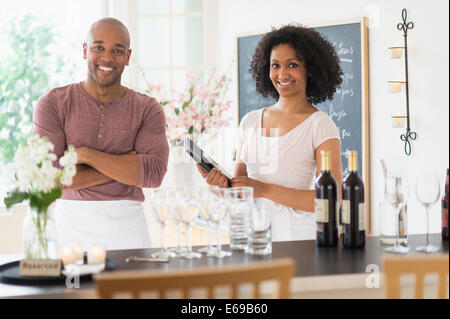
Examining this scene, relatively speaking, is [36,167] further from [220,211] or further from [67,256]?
[220,211]

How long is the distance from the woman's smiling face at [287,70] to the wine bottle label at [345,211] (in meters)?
0.71

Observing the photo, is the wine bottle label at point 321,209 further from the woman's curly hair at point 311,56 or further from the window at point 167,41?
the window at point 167,41

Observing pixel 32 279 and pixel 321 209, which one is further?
pixel 321 209

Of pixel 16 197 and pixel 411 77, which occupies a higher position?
pixel 411 77

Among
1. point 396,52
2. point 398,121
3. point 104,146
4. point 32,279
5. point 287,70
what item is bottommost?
point 32,279

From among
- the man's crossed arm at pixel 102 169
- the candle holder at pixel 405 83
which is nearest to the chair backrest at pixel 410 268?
the man's crossed arm at pixel 102 169

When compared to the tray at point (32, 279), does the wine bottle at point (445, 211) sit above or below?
above

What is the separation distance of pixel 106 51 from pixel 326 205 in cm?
101

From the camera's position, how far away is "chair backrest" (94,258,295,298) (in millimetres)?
1112

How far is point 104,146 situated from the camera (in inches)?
88.9

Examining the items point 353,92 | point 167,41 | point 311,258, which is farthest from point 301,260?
point 167,41

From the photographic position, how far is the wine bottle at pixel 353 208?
68.2 inches

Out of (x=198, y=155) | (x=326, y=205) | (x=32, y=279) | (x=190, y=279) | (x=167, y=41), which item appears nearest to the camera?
(x=190, y=279)

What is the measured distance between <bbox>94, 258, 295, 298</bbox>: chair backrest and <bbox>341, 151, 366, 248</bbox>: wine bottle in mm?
611
